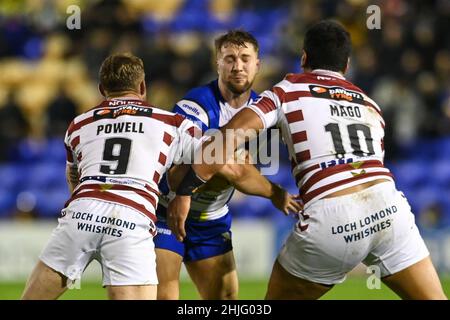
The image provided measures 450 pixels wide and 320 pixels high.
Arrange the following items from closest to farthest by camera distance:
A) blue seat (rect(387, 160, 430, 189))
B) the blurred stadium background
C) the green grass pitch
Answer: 1. the green grass pitch
2. the blurred stadium background
3. blue seat (rect(387, 160, 430, 189))

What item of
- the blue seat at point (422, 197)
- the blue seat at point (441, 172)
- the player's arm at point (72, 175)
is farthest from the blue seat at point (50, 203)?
the player's arm at point (72, 175)

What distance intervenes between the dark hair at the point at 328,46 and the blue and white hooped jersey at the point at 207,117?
0.90 meters

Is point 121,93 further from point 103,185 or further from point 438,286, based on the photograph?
point 438,286

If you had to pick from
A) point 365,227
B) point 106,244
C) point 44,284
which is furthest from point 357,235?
point 44,284

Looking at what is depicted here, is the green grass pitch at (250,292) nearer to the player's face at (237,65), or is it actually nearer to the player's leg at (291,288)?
the player's face at (237,65)

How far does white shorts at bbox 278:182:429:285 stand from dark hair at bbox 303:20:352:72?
84 centimetres

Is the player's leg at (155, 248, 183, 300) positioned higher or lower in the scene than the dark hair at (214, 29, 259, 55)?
lower

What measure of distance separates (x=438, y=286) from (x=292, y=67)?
32.7 ft

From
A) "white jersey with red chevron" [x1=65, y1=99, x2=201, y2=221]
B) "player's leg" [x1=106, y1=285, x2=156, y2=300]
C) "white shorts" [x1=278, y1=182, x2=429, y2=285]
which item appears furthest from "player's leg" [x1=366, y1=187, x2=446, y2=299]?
"player's leg" [x1=106, y1=285, x2=156, y2=300]

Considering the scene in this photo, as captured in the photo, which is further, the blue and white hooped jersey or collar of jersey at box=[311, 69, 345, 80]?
the blue and white hooped jersey

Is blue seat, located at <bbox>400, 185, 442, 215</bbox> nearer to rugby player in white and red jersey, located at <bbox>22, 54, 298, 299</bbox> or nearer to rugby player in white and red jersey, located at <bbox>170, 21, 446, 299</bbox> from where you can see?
rugby player in white and red jersey, located at <bbox>170, 21, 446, 299</bbox>

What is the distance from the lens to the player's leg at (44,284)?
5.17 m

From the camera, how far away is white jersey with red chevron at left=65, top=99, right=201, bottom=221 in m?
5.29

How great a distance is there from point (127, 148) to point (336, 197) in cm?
125
